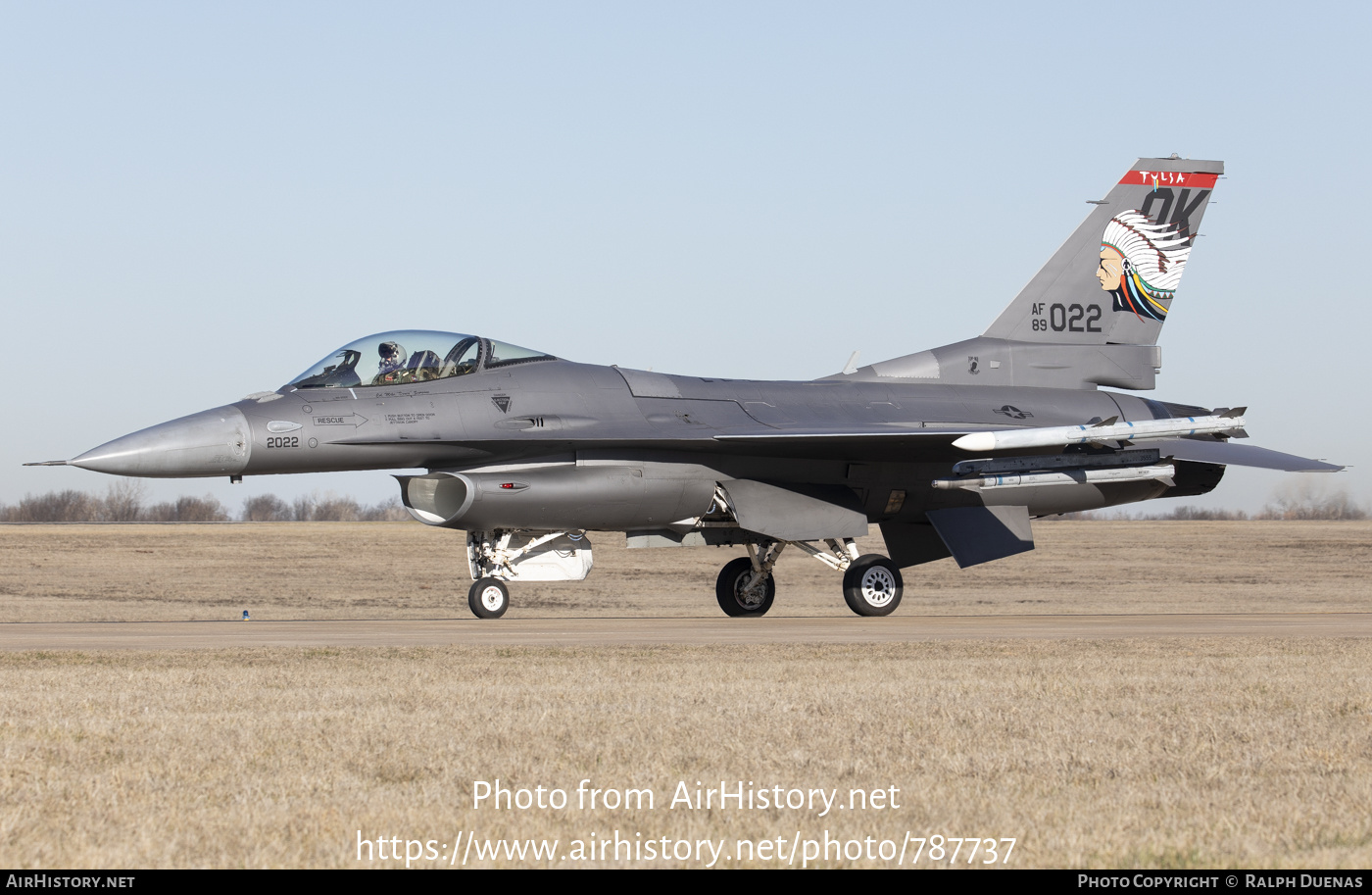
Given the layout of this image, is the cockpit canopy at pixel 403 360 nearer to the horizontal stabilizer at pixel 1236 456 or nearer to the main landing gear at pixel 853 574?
the main landing gear at pixel 853 574

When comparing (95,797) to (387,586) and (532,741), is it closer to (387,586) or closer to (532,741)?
(532,741)

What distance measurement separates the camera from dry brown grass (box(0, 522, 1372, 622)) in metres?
34.8

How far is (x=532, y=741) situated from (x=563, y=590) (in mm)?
32654

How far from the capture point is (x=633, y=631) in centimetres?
1459

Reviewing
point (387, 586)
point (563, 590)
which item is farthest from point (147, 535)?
point (563, 590)

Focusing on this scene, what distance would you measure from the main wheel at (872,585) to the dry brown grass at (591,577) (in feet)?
35.3

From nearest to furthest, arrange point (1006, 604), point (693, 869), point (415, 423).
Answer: point (693, 869), point (415, 423), point (1006, 604)

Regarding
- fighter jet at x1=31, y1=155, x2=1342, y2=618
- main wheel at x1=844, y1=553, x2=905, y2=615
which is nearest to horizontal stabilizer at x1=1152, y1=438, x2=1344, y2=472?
fighter jet at x1=31, y1=155, x2=1342, y2=618

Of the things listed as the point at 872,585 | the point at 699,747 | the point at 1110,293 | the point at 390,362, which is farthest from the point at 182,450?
the point at 1110,293

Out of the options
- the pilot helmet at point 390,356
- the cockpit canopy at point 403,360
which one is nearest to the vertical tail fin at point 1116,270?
the cockpit canopy at point 403,360

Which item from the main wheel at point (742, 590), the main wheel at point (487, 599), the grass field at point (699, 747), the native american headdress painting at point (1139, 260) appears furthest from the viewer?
the native american headdress painting at point (1139, 260)

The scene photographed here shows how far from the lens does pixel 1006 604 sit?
36.7m

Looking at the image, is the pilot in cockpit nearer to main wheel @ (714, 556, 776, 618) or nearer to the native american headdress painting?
main wheel @ (714, 556, 776, 618)

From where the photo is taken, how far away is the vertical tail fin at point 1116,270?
20969mm
